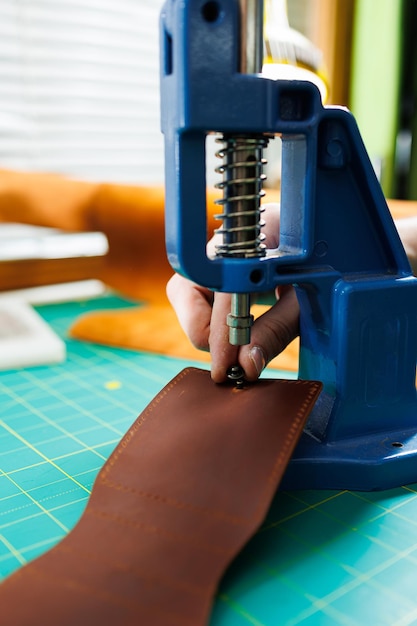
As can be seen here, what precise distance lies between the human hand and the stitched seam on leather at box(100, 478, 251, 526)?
0.55ft

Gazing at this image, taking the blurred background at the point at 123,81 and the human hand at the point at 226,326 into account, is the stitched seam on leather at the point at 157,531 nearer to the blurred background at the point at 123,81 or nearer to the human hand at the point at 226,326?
the human hand at the point at 226,326

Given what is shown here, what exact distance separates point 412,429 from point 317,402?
115 millimetres

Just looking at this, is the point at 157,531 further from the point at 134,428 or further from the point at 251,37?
the point at 251,37

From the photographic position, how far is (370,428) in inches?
28.2

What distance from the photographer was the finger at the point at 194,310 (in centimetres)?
75

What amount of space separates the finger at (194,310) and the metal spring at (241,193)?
0.51 feet

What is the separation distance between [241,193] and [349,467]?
0.30 meters

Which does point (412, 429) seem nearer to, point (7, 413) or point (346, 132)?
point (346, 132)

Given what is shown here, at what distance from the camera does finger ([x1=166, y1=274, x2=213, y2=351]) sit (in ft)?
2.48

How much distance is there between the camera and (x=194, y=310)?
29.9 inches

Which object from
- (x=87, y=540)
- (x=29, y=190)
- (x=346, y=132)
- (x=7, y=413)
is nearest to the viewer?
(x=87, y=540)

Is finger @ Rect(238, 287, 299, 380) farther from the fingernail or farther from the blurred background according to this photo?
the blurred background

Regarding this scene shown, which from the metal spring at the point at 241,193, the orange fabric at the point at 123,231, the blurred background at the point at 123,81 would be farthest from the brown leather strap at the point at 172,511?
the blurred background at the point at 123,81

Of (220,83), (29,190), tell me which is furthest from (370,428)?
(29,190)
